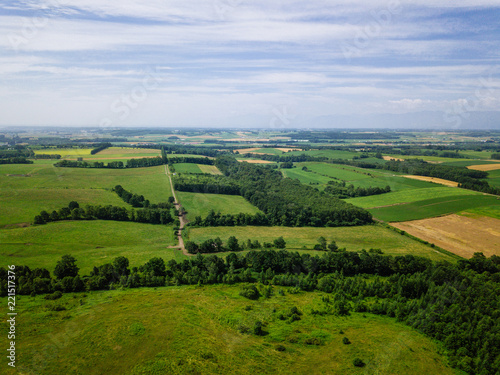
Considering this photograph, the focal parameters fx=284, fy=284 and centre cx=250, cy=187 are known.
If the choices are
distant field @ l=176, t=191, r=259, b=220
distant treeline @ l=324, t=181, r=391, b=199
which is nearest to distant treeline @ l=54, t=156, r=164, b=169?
distant field @ l=176, t=191, r=259, b=220

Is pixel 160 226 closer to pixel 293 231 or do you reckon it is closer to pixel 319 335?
pixel 293 231

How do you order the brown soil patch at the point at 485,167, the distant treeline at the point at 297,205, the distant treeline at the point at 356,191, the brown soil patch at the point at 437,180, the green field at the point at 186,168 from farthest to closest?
1. the green field at the point at 186,168
2. the brown soil patch at the point at 485,167
3. the brown soil patch at the point at 437,180
4. the distant treeline at the point at 356,191
5. the distant treeline at the point at 297,205

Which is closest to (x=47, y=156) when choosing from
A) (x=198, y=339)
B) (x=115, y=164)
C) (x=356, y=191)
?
(x=115, y=164)

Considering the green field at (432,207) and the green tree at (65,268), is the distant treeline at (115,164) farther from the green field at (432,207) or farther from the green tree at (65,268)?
the green field at (432,207)

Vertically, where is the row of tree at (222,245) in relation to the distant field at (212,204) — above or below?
below

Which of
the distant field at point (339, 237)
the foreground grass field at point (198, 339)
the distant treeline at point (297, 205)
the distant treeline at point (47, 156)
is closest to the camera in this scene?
the foreground grass field at point (198, 339)

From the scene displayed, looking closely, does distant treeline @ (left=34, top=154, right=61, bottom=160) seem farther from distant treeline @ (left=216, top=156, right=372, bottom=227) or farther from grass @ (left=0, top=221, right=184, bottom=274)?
distant treeline @ (left=216, top=156, right=372, bottom=227)

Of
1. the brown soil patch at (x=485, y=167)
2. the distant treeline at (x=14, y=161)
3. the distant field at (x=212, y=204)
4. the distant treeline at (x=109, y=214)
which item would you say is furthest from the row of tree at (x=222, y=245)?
the brown soil patch at (x=485, y=167)

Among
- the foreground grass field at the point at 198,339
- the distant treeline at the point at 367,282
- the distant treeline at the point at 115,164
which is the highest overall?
the distant treeline at the point at 115,164
